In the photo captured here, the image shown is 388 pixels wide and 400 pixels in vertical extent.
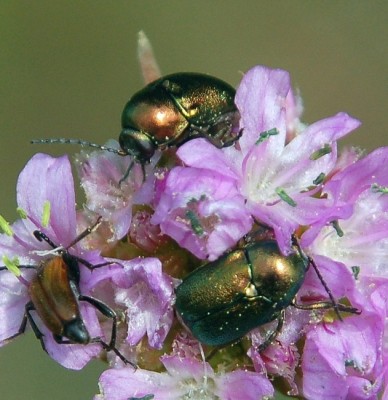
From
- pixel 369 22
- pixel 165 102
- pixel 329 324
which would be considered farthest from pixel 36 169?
pixel 369 22

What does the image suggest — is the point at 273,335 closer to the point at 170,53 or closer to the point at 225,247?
the point at 225,247

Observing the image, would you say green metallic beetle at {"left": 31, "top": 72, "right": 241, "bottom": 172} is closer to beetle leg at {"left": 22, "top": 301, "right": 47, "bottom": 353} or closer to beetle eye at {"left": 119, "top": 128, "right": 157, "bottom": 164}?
beetle eye at {"left": 119, "top": 128, "right": 157, "bottom": 164}

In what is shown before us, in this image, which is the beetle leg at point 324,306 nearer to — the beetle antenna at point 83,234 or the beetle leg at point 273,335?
the beetle leg at point 273,335

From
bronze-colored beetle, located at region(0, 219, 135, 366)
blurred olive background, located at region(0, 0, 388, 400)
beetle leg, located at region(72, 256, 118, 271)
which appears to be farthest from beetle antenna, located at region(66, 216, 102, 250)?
blurred olive background, located at region(0, 0, 388, 400)

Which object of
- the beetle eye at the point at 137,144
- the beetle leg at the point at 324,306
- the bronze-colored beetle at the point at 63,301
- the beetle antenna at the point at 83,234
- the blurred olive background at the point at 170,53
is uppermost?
the beetle eye at the point at 137,144

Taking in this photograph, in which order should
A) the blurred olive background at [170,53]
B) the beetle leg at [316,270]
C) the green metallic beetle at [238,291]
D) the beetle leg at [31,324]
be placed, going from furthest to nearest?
the blurred olive background at [170,53], the beetle leg at [31,324], the beetle leg at [316,270], the green metallic beetle at [238,291]

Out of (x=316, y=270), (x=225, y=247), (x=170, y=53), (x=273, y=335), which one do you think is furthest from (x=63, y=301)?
(x=170, y=53)

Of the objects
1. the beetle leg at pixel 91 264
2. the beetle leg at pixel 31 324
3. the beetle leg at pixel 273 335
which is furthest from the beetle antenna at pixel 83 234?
the beetle leg at pixel 273 335
